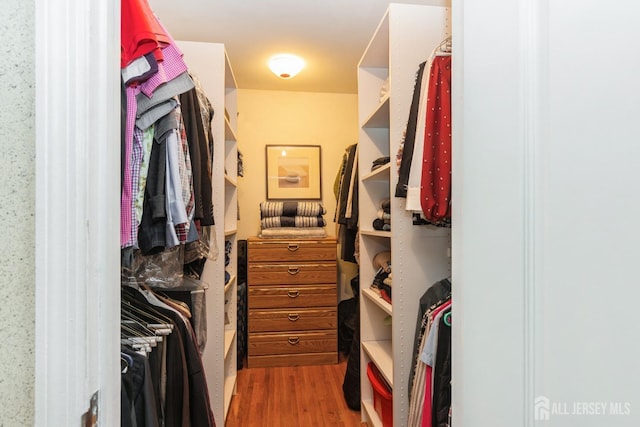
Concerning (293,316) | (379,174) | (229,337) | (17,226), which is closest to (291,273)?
(293,316)

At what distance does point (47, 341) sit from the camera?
1.46 feet

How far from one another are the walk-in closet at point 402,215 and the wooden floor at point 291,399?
0.03 metres

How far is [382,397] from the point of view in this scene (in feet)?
6.00

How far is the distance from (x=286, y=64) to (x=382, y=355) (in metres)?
2.15

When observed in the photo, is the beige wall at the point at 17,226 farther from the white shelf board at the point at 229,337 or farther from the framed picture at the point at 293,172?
the framed picture at the point at 293,172

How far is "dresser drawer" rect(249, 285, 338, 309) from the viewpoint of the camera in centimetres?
270

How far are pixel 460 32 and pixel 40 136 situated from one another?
0.62 metres

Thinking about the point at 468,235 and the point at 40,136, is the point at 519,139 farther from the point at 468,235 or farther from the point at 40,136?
the point at 40,136

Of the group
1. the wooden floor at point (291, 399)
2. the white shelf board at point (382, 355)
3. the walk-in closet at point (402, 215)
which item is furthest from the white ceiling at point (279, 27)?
the wooden floor at point (291, 399)

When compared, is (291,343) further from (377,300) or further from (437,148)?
(437,148)

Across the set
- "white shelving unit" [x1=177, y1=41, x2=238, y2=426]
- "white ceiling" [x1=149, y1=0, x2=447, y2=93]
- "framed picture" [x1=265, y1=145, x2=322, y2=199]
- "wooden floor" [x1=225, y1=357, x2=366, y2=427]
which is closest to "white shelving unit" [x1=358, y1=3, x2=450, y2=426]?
"white ceiling" [x1=149, y1=0, x2=447, y2=93]

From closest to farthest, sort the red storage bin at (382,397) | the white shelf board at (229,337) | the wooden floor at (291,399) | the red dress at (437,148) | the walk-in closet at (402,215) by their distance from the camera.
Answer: the walk-in closet at (402,215), the red dress at (437,148), the red storage bin at (382,397), the wooden floor at (291,399), the white shelf board at (229,337)

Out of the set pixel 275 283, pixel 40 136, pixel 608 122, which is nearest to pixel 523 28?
pixel 608 122

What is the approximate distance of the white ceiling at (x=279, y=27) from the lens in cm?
193
